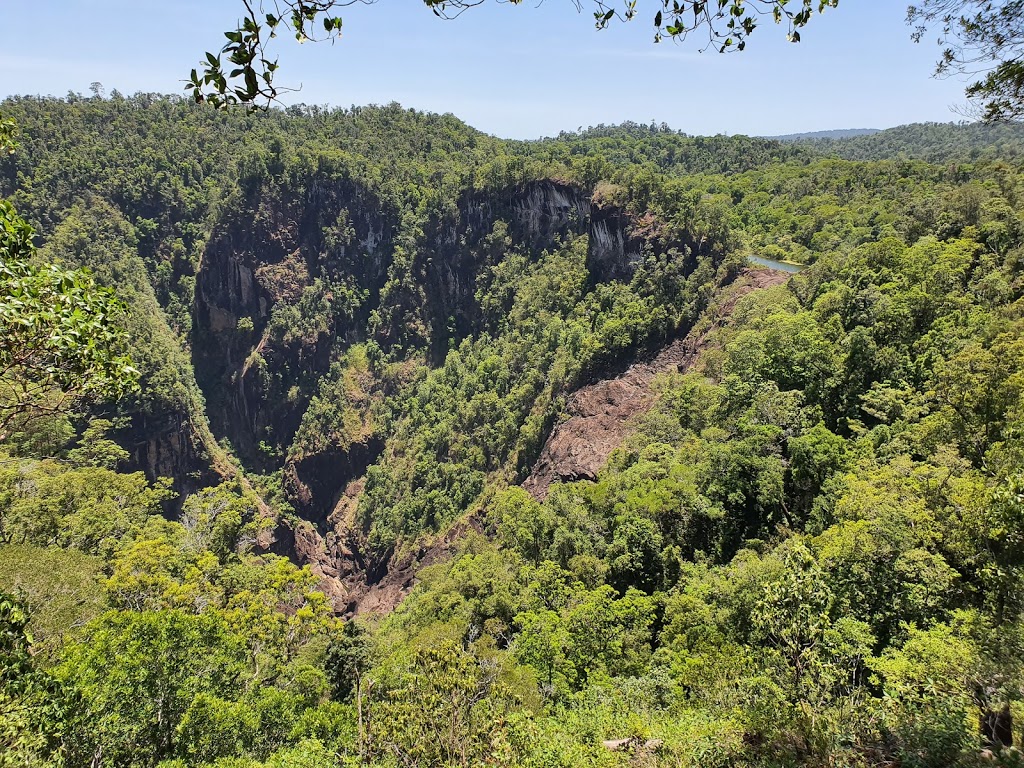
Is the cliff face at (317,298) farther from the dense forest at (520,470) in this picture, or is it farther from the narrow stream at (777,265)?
the narrow stream at (777,265)

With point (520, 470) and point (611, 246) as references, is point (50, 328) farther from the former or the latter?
point (611, 246)

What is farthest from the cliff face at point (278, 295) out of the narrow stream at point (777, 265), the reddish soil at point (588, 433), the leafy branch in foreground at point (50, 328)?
the leafy branch in foreground at point (50, 328)

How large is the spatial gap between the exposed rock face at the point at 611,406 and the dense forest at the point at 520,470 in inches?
14.3

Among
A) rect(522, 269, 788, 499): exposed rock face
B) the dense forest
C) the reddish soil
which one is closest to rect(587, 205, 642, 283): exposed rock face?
the dense forest

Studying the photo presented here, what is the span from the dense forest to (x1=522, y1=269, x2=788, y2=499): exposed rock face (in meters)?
0.36

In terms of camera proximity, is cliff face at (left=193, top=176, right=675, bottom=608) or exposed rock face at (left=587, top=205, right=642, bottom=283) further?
cliff face at (left=193, top=176, right=675, bottom=608)

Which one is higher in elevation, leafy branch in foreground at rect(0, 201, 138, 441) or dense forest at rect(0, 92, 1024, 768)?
leafy branch in foreground at rect(0, 201, 138, 441)

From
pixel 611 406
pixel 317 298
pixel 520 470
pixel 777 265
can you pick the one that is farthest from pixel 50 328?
pixel 317 298

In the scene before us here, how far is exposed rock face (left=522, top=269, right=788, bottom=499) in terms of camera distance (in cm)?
4678

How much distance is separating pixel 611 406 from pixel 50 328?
4629 cm

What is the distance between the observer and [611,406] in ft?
165

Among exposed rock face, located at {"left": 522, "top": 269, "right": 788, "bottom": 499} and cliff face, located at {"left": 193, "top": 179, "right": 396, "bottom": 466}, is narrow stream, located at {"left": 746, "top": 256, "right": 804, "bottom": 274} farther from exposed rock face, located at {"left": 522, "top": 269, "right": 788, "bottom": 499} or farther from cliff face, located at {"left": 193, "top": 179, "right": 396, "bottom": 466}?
cliff face, located at {"left": 193, "top": 179, "right": 396, "bottom": 466}

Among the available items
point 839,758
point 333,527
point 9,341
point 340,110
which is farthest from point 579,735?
point 340,110

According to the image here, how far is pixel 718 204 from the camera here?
184 feet
